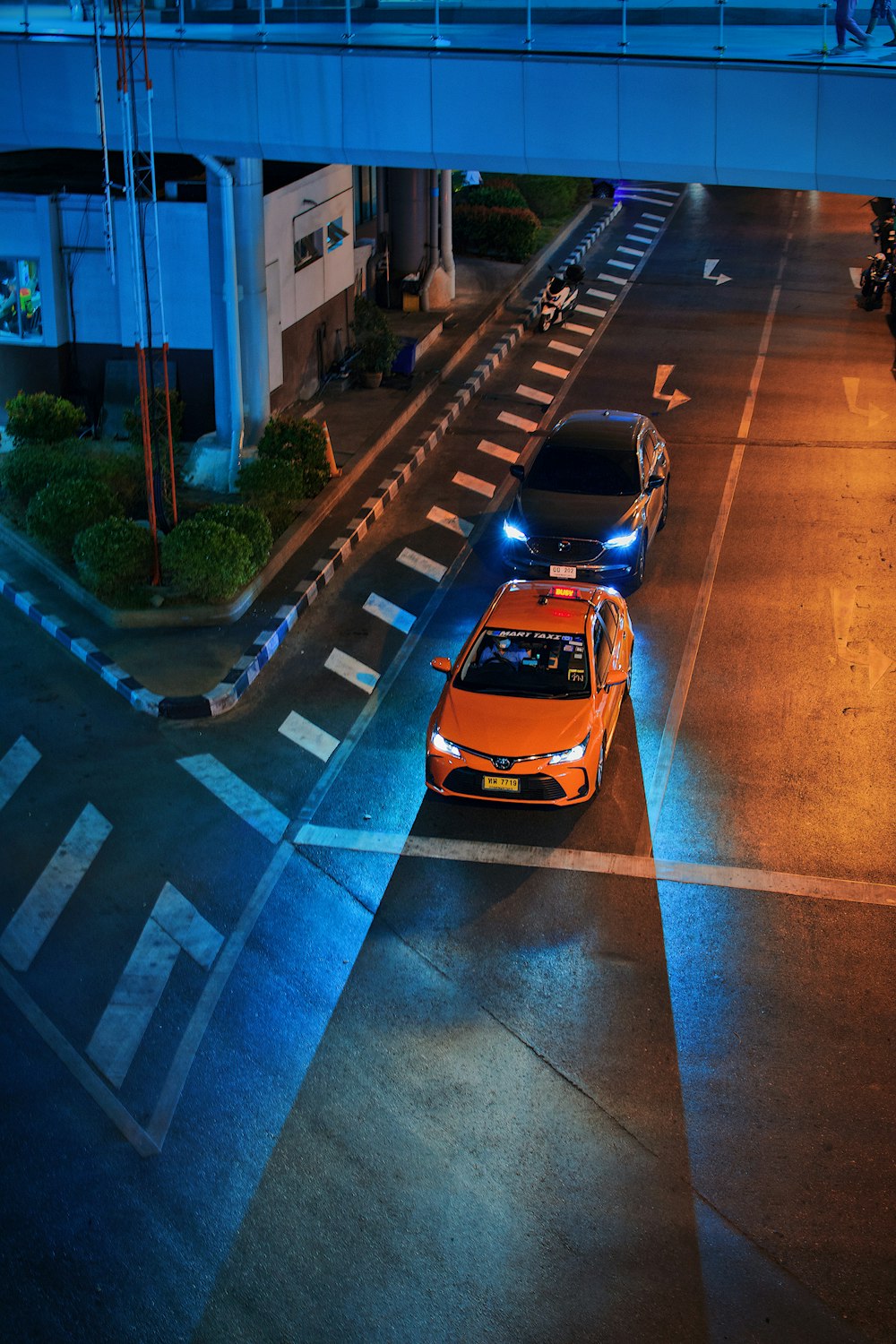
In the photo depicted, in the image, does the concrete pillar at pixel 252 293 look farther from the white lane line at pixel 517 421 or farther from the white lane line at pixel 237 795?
the white lane line at pixel 237 795

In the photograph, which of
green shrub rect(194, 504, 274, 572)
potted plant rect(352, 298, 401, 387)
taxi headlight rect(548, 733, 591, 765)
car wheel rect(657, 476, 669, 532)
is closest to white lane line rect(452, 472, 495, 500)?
car wheel rect(657, 476, 669, 532)

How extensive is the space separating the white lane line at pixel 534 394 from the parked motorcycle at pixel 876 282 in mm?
8566

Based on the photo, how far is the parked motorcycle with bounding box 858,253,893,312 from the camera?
93.5 ft

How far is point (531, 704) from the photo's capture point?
12.4 metres

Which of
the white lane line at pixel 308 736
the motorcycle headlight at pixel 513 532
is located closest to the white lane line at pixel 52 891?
the white lane line at pixel 308 736

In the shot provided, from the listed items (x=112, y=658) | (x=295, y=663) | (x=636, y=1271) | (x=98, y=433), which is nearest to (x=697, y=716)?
(x=295, y=663)

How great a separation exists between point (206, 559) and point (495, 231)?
18.6 meters

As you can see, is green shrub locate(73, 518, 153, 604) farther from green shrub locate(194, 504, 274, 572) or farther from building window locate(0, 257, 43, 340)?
building window locate(0, 257, 43, 340)

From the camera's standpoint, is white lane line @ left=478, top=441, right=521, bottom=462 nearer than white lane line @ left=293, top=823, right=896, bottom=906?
No

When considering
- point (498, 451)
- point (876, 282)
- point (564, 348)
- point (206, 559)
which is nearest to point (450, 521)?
point (498, 451)

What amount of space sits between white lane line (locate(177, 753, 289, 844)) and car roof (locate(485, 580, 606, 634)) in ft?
8.90

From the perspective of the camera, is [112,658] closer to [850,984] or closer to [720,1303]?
[850,984]

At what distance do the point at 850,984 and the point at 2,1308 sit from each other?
19.9 ft

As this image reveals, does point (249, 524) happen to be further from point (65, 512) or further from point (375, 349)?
point (375, 349)
